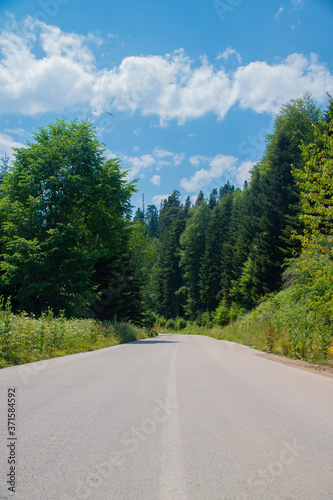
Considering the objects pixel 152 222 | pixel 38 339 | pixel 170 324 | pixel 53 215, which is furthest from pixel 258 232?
pixel 152 222

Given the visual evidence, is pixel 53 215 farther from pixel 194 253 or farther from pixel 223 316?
pixel 194 253

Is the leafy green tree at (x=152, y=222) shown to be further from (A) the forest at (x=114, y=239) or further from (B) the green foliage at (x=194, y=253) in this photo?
(A) the forest at (x=114, y=239)

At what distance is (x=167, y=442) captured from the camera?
3301 millimetres

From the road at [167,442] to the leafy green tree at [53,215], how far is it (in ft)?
52.1

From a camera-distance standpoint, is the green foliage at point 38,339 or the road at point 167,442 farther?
the green foliage at point 38,339

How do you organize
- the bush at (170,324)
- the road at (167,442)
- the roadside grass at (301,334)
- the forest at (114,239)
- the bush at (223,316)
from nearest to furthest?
the road at (167,442) → the roadside grass at (301,334) → the forest at (114,239) → the bush at (223,316) → the bush at (170,324)

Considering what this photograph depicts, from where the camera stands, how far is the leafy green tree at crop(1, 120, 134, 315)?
21031 mm

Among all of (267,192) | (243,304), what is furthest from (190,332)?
(267,192)

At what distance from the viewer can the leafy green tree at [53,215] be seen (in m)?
21.0

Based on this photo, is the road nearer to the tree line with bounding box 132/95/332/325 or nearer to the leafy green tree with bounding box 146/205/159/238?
the tree line with bounding box 132/95/332/325

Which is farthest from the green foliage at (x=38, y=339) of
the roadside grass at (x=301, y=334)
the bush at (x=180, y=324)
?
→ the bush at (x=180, y=324)

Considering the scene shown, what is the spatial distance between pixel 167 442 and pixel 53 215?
71.8 ft

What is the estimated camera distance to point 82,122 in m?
24.8

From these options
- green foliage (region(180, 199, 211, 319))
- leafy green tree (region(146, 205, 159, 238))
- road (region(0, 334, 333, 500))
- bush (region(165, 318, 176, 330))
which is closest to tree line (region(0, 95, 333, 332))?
road (region(0, 334, 333, 500))
